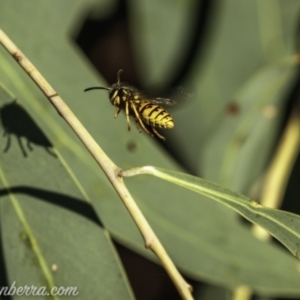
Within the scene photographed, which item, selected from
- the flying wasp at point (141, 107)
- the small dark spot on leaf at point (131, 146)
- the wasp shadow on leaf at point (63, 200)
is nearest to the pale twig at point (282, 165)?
the small dark spot on leaf at point (131, 146)

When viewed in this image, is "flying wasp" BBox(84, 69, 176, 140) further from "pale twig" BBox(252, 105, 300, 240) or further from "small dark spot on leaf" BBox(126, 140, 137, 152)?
"pale twig" BBox(252, 105, 300, 240)

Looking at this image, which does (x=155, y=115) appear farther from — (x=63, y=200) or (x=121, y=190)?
(x=121, y=190)

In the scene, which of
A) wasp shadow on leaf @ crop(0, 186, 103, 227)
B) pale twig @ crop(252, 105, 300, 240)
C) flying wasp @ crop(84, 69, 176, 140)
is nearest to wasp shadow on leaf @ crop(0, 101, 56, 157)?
wasp shadow on leaf @ crop(0, 186, 103, 227)

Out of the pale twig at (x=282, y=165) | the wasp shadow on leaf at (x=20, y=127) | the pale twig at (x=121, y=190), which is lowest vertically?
the pale twig at (x=282, y=165)

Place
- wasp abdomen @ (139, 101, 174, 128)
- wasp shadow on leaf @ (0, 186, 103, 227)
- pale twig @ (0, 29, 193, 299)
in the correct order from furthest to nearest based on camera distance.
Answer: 1. wasp abdomen @ (139, 101, 174, 128)
2. wasp shadow on leaf @ (0, 186, 103, 227)
3. pale twig @ (0, 29, 193, 299)

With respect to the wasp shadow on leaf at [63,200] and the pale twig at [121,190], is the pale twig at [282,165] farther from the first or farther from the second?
the pale twig at [121,190]
